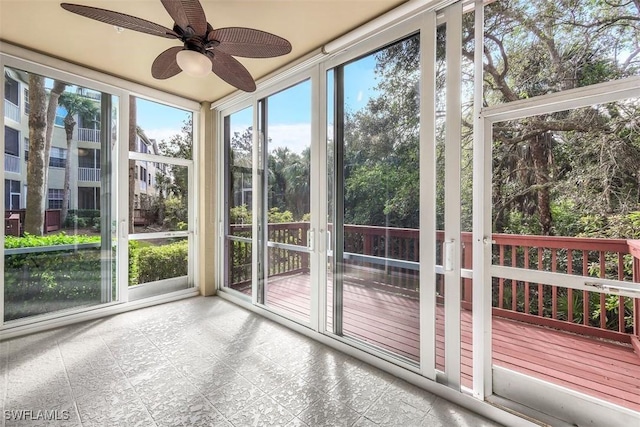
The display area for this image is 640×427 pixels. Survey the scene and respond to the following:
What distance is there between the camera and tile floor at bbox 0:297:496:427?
1.72 meters

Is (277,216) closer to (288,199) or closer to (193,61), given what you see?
(288,199)

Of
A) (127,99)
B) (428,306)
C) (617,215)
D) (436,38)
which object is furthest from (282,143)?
(617,215)

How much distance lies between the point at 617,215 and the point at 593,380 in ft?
3.13

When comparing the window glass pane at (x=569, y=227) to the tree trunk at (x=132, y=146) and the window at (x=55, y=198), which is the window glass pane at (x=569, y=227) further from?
the window at (x=55, y=198)

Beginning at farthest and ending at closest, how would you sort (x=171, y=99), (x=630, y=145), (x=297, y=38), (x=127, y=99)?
(x=171, y=99)
(x=127, y=99)
(x=297, y=38)
(x=630, y=145)

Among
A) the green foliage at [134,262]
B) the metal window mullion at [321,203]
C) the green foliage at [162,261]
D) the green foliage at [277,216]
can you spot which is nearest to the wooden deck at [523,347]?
the metal window mullion at [321,203]

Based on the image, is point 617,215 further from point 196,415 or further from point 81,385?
point 81,385

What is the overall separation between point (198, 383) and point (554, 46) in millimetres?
3206

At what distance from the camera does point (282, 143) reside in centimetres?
321

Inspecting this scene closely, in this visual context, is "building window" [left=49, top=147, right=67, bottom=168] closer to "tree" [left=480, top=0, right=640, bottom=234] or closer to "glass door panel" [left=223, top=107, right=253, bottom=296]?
"glass door panel" [left=223, top=107, right=253, bottom=296]

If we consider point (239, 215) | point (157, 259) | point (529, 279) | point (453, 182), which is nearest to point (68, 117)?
point (157, 259)

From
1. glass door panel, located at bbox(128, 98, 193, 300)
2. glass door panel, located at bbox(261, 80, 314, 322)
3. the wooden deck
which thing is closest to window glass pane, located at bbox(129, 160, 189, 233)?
glass door panel, located at bbox(128, 98, 193, 300)

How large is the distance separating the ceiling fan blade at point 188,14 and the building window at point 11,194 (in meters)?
2.52

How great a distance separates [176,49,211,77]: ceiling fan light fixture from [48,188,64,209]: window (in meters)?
2.32
